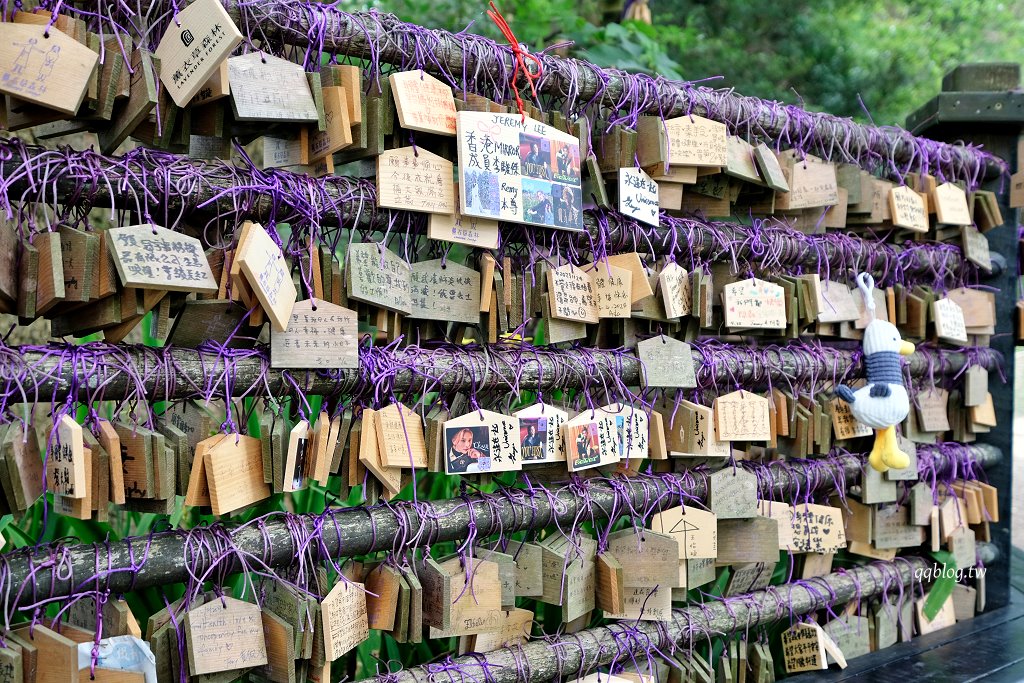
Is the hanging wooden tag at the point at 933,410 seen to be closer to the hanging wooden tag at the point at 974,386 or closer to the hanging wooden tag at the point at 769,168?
the hanging wooden tag at the point at 974,386

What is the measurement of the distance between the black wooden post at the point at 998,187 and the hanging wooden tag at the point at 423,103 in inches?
62.5

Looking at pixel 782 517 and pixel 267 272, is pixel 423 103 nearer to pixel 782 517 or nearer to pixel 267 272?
pixel 267 272

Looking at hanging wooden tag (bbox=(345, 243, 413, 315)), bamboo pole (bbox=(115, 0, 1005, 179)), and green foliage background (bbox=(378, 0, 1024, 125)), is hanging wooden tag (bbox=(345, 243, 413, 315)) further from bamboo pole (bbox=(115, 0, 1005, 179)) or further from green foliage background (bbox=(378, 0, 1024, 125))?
green foliage background (bbox=(378, 0, 1024, 125))

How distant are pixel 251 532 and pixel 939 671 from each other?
1557mm

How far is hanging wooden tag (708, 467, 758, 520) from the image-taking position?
184cm

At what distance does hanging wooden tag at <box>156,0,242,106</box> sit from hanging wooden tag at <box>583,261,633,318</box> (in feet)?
2.62

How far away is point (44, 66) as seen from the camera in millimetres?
1111

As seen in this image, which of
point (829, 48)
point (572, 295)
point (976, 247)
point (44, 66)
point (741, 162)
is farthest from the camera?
point (829, 48)

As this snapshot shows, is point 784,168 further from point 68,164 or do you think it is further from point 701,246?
point 68,164

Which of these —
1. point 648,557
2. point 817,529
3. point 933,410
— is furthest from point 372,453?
point 933,410

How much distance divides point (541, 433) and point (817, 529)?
82 centimetres

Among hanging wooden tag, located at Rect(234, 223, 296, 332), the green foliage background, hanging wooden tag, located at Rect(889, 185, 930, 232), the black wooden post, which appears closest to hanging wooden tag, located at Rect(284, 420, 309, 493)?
hanging wooden tag, located at Rect(234, 223, 296, 332)

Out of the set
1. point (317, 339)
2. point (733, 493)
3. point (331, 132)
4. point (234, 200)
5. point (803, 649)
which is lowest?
point (803, 649)

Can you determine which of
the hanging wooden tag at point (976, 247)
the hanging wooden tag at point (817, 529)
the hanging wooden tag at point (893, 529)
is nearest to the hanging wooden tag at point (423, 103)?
the hanging wooden tag at point (817, 529)
